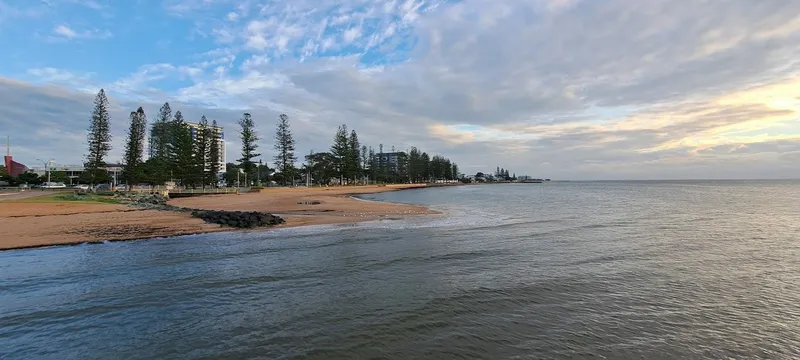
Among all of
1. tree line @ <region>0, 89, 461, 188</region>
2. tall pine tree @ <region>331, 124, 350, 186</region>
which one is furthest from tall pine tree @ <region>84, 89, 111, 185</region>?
tall pine tree @ <region>331, 124, 350, 186</region>

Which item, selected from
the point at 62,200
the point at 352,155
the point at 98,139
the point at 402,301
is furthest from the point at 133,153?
the point at 402,301

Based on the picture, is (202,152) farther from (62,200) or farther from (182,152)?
(62,200)

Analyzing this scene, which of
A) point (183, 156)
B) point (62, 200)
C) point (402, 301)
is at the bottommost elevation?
point (402, 301)

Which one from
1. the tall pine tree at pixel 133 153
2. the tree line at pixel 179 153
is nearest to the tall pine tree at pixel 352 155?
the tree line at pixel 179 153

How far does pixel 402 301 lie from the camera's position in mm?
9117

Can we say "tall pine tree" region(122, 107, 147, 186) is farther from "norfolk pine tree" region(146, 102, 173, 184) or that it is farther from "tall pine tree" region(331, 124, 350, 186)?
"tall pine tree" region(331, 124, 350, 186)

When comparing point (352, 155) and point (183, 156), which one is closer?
point (183, 156)

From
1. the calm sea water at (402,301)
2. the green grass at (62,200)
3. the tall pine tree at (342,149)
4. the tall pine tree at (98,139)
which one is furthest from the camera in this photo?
the tall pine tree at (342,149)

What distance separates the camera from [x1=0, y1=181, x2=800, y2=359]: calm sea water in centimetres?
673

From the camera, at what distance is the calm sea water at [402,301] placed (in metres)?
6.73

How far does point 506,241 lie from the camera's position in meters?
17.9

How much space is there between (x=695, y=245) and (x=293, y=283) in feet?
55.9

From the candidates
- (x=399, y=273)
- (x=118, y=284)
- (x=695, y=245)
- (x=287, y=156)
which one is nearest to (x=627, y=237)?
(x=695, y=245)

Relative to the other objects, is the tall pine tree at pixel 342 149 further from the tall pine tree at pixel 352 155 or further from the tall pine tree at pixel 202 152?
the tall pine tree at pixel 202 152
